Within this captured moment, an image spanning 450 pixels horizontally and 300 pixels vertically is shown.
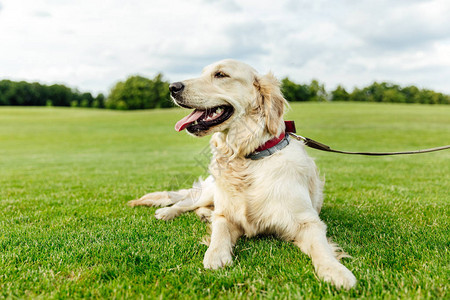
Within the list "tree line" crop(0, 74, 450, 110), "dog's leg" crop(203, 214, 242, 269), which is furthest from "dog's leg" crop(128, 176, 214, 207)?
"tree line" crop(0, 74, 450, 110)

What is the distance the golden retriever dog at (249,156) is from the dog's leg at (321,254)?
1 centimetres

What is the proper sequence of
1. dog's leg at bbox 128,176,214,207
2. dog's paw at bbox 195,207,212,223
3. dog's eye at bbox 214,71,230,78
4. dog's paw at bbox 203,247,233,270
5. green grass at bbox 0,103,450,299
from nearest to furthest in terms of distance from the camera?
1. green grass at bbox 0,103,450,299
2. dog's paw at bbox 203,247,233,270
3. dog's eye at bbox 214,71,230,78
4. dog's paw at bbox 195,207,212,223
5. dog's leg at bbox 128,176,214,207

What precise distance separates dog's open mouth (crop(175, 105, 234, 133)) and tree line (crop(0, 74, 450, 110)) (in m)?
67.4

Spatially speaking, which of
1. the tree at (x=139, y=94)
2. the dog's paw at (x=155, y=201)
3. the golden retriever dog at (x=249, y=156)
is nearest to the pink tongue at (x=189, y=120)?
the golden retriever dog at (x=249, y=156)

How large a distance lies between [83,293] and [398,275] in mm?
2117

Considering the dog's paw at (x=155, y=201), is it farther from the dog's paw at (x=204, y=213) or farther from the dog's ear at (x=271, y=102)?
the dog's ear at (x=271, y=102)

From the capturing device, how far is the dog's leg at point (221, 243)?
2.57 meters

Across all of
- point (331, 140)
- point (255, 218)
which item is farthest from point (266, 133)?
point (331, 140)

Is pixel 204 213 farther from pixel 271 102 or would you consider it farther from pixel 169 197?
pixel 271 102

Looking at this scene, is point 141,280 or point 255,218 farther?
point 255,218

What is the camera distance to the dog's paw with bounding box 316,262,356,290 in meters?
2.20

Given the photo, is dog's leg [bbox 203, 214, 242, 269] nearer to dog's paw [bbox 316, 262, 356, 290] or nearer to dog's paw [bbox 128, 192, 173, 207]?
dog's paw [bbox 316, 262, 356, 290]

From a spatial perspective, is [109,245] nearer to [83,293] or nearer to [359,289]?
[83,293]

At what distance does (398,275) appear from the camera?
7.55 feet
